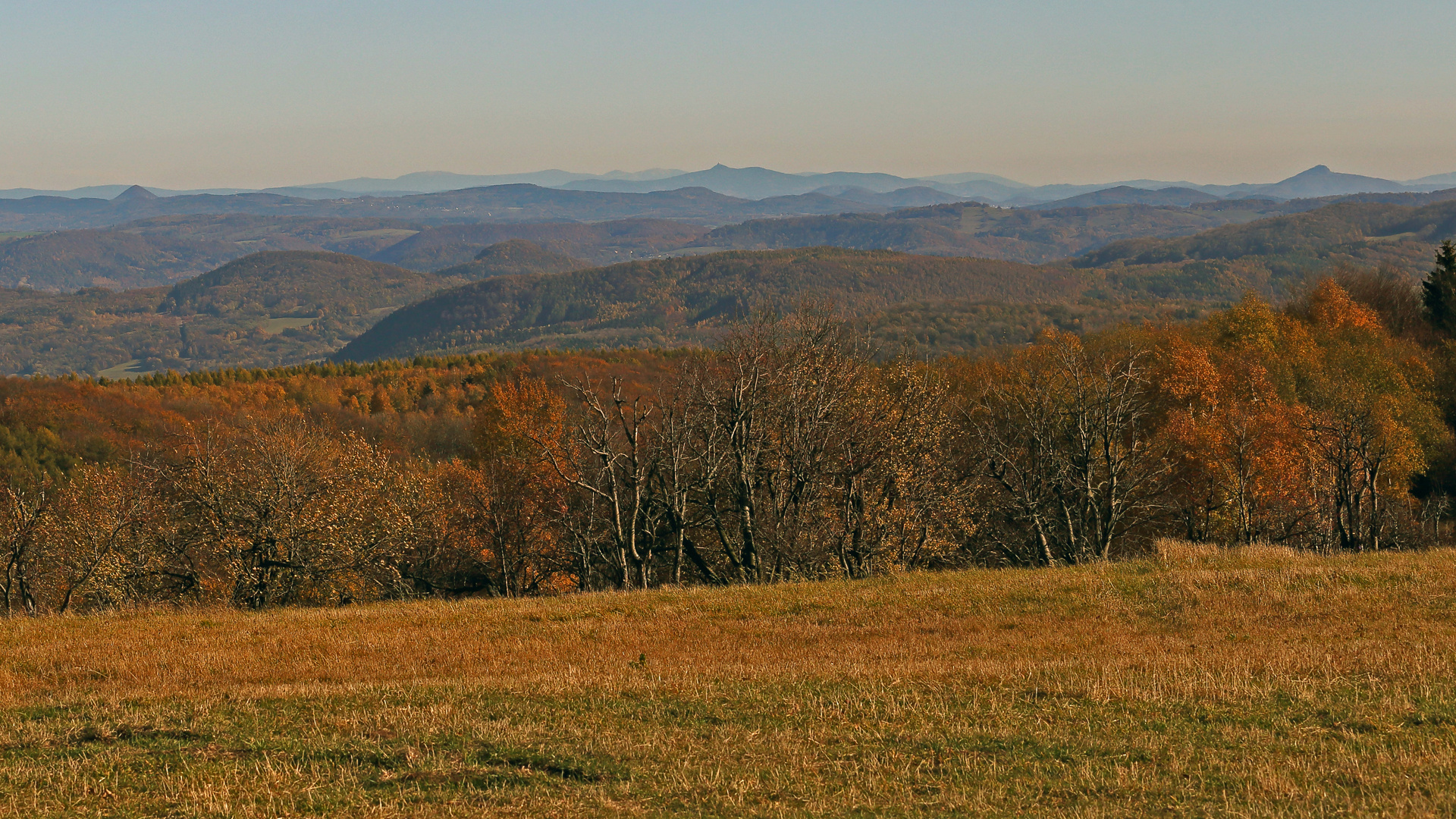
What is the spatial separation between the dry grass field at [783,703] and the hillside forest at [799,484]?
8.50 m

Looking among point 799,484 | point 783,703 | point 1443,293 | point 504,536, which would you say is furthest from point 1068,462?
point 1443,293

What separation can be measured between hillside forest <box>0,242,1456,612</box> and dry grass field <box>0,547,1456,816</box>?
850 centimetres

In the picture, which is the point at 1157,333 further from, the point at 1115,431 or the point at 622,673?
the point at 622,673

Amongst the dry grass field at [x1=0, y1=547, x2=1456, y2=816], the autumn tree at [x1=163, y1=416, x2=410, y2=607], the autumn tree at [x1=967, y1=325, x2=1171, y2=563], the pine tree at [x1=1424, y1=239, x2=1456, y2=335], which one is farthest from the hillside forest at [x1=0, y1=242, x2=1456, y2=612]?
the pine tree at [x1=1424, y1=239, x2=1456, y2=335]

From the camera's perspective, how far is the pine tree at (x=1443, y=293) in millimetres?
74562

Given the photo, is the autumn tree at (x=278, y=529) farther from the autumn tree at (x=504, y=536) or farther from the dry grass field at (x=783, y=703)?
the dry grass field at (x=783, y=703)

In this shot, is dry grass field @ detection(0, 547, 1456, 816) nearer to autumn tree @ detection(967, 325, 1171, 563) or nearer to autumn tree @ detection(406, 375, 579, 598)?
autumn tree @ detection(967, 325, 1171, 563)

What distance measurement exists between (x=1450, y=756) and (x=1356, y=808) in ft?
7.20

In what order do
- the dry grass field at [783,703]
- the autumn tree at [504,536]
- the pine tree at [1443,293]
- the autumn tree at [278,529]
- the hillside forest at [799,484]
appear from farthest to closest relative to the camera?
the pine tree at [1443,293] < the autumn tree at [504,536] < the hillside forest at [799,484] < the autumn tree at [278,529] < the dry grass field at [783,703]

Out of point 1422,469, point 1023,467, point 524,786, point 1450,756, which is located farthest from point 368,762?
point 1422,469

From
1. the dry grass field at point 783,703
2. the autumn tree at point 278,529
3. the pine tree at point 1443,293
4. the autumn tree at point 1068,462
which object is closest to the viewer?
the dry grass field at point 783,703

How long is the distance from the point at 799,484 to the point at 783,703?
788 inches

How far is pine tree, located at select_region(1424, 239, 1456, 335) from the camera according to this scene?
7456 cm

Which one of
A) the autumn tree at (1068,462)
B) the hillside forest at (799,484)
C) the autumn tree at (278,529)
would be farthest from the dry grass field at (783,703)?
the autumn tree at (1068,462)
